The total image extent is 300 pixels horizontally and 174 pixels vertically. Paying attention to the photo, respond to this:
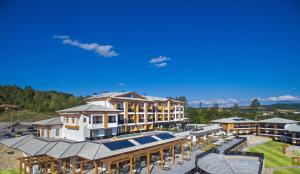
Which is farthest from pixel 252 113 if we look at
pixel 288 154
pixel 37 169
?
pixel 37 169

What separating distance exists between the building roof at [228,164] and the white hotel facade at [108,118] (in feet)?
52.8

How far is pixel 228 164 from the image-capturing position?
3175 centimetres

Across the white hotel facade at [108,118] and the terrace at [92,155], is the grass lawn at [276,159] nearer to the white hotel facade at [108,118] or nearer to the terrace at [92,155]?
the terrace at [92,155]

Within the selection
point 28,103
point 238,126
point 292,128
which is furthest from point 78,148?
point 28,103

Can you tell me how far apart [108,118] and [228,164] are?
Result: 20505mm

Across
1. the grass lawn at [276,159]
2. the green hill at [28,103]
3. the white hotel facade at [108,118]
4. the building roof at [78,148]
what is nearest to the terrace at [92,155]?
the building roof at [78,148]

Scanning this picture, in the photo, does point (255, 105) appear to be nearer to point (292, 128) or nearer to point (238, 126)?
point (238, 126)

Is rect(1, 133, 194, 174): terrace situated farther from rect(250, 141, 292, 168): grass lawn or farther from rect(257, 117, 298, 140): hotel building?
rect(257, 117, 298, 140): hotel building

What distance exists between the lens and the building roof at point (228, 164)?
2925 centimetres

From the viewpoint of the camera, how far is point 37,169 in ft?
86.6

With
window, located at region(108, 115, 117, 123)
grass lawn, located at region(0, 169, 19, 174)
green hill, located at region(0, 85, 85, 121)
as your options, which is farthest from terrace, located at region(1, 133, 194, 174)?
green hill, located at region(0, 85, 85, 121)

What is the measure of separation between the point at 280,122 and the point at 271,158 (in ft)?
87.5

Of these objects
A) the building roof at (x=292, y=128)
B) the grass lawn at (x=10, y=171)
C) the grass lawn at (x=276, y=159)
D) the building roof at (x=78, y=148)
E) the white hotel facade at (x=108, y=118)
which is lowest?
the grass lawn at (x=276, y=159)

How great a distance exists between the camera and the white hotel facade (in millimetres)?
32219
